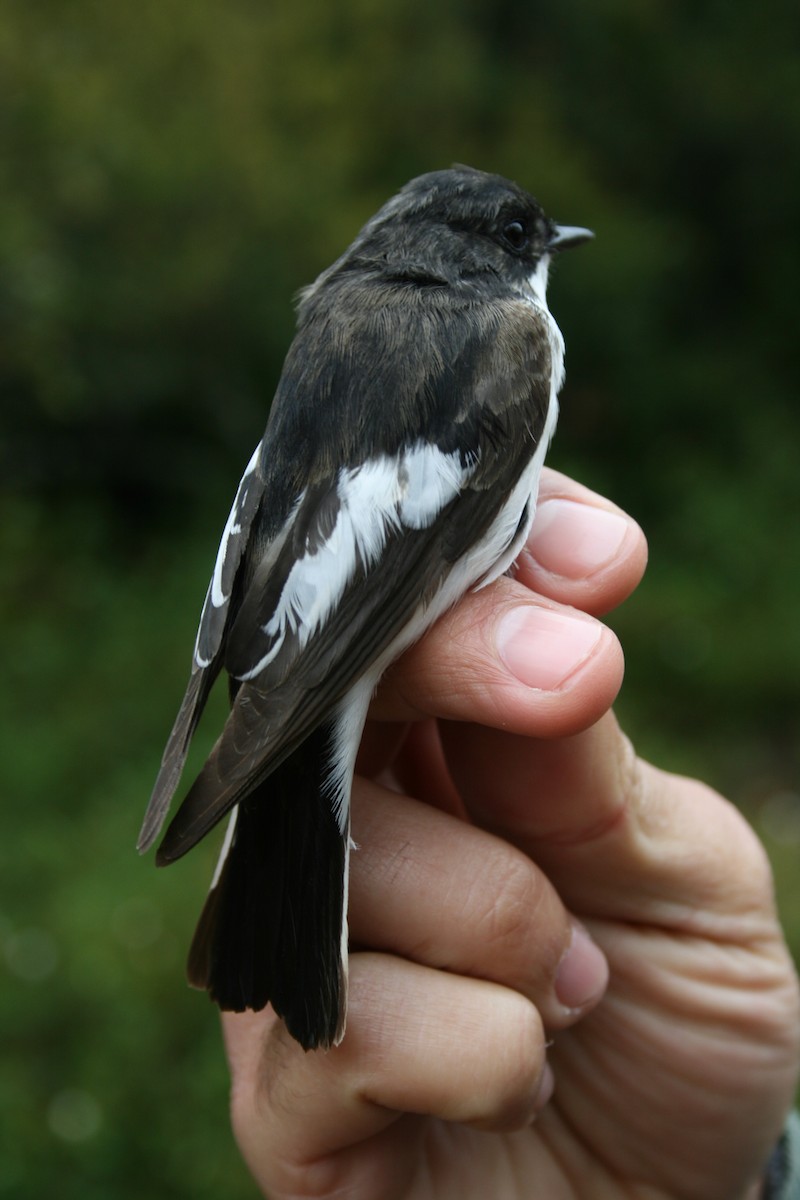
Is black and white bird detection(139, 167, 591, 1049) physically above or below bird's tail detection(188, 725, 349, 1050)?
above

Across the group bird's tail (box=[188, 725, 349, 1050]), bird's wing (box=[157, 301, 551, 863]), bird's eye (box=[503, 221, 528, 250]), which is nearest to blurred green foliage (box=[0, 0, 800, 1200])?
bird's tail (box=[188, 725, 349, 1050])

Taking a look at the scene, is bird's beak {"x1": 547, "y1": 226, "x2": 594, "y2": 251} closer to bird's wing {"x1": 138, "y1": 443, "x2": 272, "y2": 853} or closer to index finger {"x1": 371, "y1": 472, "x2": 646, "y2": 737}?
index finger {"x1": 371, "y1": 472, "x2": 646, "y2": 737}

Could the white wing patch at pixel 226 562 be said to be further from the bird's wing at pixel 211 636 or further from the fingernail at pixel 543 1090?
the fingernail at pixel 543 1090

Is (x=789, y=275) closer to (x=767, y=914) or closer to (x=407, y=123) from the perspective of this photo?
(x=407, y=123)

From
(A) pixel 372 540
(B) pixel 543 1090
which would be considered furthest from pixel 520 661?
(B) pixel 543 1090

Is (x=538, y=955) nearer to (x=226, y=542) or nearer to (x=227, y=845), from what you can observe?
(x=227, y=845)

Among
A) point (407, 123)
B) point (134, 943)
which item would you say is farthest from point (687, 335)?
point (134, 943)

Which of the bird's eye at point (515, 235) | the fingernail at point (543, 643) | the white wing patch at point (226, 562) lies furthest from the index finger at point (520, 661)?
the bird's eye at point (515, 235)
